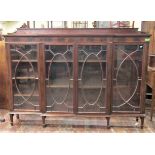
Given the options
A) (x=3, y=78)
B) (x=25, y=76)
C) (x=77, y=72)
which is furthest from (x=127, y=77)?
(x=3, y=78)

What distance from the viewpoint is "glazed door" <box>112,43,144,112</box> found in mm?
2289

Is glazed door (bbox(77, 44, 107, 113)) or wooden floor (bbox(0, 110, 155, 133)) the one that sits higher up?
glazed door (bbox(77, 44, 107, 113))

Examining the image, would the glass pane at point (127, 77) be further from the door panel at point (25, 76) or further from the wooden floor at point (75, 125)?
the door panel at point (25, 76)

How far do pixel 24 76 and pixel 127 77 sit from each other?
3.67 ft

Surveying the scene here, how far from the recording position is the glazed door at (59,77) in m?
2.30

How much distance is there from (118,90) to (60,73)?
66cm

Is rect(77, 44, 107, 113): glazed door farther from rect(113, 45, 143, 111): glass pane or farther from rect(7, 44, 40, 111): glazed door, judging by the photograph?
rect(7, 44, 40, 111): glazed door

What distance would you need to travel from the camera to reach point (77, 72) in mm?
2334

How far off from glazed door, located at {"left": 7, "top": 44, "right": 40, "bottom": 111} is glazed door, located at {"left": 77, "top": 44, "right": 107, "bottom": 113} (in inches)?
18.8

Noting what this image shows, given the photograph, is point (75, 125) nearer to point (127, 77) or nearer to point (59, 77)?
point (59, 77)

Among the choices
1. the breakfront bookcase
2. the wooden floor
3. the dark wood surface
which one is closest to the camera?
the breakfront bookcase

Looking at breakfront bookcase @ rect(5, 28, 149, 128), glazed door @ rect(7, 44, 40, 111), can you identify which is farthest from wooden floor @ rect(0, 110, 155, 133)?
glazed door @ rect(7, 44, 40, 111)

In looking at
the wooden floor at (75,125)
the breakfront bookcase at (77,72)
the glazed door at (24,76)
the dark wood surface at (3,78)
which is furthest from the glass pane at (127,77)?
the dark wood surface at (3,78)
